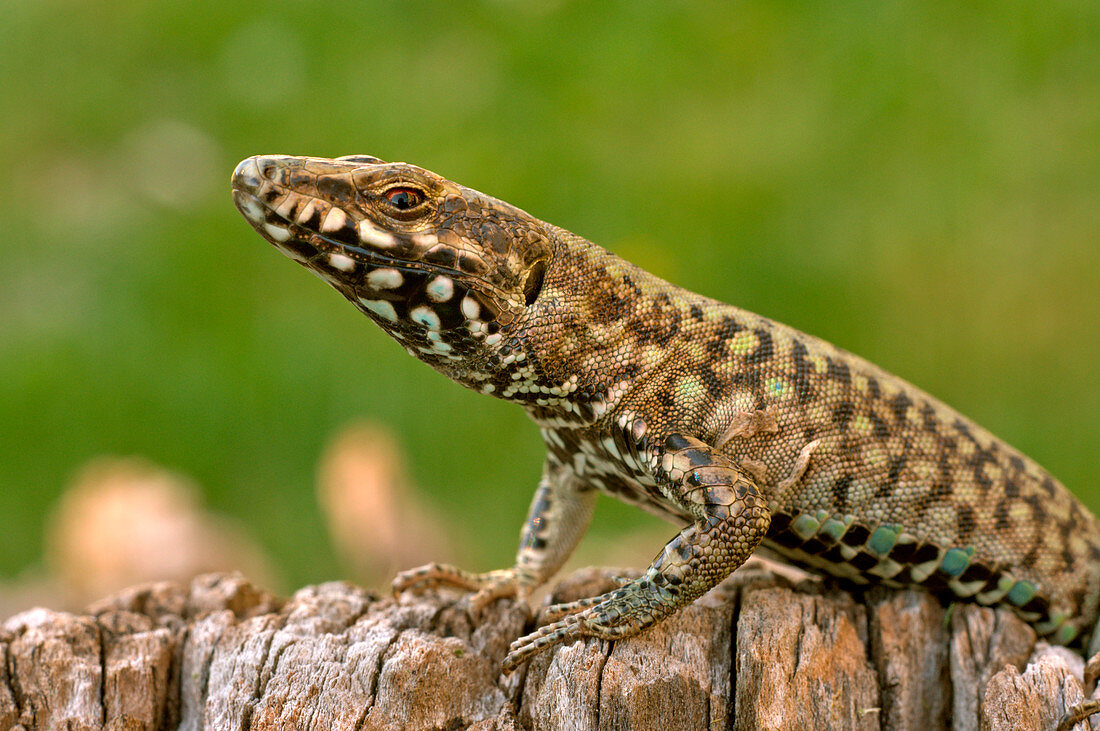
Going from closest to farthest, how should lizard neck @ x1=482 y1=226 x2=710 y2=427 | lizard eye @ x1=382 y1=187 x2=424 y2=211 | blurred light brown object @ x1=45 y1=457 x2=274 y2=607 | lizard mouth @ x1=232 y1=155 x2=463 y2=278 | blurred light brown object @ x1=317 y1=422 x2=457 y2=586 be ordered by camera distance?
lizard mouth @ x1=232 y1=155 x2=463 y2=278 → lizard eye @ x1=382 y1=187 x2=424 y2=211 → lizard neck @ x1=482 y1=226 x2=710 y2=427 → blurred light brown object @ x1=45 y1=457 x2=274 y2=607 → blurred light brown object @ x1=317 y1=422 x2=457 y2=586

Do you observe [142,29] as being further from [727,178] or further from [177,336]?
[727,178]

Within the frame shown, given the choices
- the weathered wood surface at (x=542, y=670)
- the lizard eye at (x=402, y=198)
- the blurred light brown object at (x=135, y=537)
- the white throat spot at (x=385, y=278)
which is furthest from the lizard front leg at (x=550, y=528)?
the blurred light brown object at (x=135, y=537)

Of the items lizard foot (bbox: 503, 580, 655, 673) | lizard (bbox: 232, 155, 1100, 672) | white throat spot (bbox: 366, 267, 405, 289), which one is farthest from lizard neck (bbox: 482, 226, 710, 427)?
lizard foot (bbox: 503, 580, 655, 673)

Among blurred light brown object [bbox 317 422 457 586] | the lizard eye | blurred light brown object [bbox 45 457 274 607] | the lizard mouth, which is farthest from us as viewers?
blurred light brown object [bbox 317 422 457 586]

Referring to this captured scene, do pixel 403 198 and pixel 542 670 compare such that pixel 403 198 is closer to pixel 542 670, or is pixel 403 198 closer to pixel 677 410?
pixel 677 410

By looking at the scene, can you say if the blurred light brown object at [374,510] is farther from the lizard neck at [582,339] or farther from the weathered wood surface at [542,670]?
the lizard neck at [582,339]

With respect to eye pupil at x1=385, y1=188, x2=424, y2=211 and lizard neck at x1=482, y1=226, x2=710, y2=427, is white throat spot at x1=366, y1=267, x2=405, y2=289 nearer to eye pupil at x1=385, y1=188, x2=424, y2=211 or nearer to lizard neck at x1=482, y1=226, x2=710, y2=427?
eye pupil at x1=385, y1=188, x2=424, y2=211

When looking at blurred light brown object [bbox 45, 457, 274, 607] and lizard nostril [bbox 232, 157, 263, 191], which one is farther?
blurred light brown object [bbox 45, 457, 274, 607]
